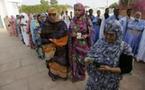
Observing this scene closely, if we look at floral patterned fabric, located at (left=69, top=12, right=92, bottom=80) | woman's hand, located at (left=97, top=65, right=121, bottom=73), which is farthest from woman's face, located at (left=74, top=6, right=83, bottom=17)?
woman's hand, located at (left=97, top=65, right=121, bottom=73)

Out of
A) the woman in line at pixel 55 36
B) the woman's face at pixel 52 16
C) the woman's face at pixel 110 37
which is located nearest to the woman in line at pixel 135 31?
the woman in line at pixel 55 36

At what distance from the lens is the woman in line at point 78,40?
3582 mm

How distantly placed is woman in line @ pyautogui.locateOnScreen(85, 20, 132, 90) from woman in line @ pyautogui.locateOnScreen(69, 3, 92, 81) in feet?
5.09

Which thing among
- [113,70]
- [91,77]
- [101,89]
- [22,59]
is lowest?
[22,59]

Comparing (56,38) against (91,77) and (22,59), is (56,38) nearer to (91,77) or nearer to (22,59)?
(91,77)

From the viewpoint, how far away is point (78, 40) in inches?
147

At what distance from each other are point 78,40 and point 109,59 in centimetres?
177

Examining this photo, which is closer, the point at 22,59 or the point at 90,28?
the point at 90,28

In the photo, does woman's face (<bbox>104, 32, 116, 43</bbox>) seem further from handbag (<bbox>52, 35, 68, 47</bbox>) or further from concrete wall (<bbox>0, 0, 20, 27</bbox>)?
concrete wall (<bbox>0, 0, 20, 27</bbox>)

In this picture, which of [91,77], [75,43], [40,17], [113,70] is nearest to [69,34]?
[75,43]

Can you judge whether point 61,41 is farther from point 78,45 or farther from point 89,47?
point 89,47

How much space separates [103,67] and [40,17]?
4326 mm

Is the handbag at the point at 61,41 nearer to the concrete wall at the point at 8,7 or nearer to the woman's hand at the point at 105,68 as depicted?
the woman's hand at the point at 105,68

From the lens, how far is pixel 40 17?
5.96 metres
